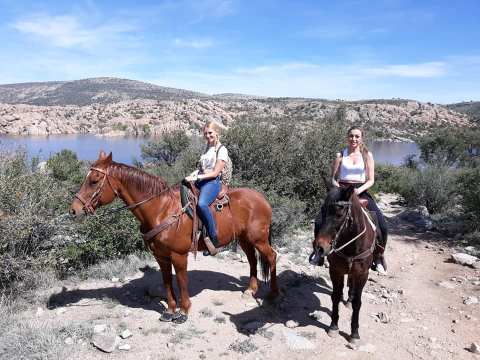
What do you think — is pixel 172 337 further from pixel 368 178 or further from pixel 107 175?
pixel 368 178

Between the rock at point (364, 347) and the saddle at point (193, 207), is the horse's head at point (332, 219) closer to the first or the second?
the rock at point (364, 347)

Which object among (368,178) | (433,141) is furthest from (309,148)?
(433,141)

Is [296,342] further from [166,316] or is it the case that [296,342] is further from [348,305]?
[166,316]

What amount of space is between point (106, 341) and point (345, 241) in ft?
10.5

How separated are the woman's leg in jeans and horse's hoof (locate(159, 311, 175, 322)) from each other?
122cm

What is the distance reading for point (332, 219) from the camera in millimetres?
4168

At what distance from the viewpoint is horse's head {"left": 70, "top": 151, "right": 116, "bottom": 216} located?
454cm

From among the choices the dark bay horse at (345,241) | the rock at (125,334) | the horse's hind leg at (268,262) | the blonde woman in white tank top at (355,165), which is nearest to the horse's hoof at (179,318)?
the rock at (125,334)

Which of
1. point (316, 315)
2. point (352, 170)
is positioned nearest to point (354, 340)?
point (316, 315)

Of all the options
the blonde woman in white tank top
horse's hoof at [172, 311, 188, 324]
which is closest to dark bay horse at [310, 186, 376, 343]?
the blonde woman in white tank top

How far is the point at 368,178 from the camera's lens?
5.12 m

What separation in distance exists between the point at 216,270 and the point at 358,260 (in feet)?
10.5

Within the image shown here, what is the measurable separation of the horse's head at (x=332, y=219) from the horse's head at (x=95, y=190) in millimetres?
2678

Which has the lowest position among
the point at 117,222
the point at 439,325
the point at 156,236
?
the point at 439,325
